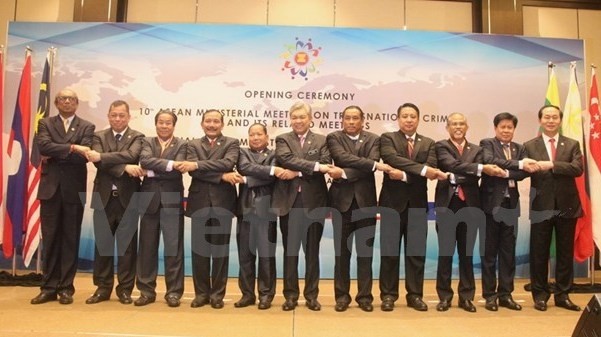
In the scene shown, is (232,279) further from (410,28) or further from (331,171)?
(410,28)

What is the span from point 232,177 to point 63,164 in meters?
1.40

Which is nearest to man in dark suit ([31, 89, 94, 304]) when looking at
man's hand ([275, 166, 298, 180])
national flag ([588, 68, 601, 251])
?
man's hand ([275, 166, 298, 180])

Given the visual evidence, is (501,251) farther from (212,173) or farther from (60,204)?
(60,204)

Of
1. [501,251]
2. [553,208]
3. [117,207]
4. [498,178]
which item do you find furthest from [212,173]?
[553,208]

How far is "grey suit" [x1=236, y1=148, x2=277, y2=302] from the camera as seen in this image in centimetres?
354

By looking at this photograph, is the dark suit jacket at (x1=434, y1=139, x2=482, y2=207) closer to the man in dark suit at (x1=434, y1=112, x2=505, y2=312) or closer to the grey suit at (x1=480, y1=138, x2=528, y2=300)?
the man in dark suit at (x1=434, y1=112, x2=505, y2=312)

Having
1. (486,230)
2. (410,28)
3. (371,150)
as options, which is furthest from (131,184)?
(410,28)

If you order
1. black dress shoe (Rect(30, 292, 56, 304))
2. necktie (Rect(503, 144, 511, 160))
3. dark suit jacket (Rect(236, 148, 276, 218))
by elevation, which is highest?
necktie (Rect(503, 144, 511, 160))

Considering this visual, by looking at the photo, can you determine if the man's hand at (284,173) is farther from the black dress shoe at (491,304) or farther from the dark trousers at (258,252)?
the black dress shoe at (491,304)

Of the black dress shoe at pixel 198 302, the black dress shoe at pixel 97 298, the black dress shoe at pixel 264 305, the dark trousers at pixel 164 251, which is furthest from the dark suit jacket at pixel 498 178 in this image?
the black dress shoe at pixel 97 298

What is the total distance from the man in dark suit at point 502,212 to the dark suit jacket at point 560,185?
0.66ft

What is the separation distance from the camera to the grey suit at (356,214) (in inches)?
137

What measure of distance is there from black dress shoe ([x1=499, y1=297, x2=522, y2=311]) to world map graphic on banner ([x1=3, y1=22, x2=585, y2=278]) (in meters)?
1.68

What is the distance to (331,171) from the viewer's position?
339 cm
